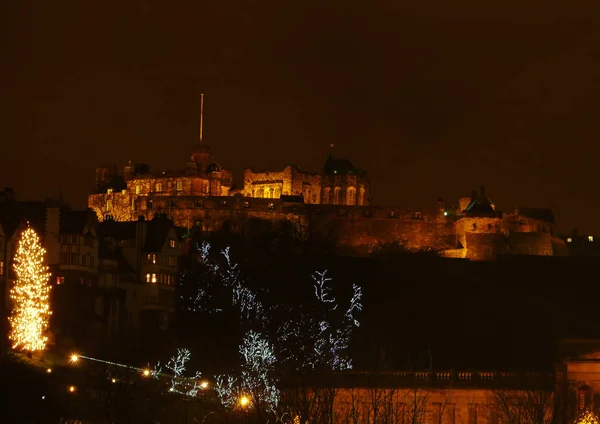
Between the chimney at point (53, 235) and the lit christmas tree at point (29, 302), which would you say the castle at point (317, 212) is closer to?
the chimney at point (53, 235)

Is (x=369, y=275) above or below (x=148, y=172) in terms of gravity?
below

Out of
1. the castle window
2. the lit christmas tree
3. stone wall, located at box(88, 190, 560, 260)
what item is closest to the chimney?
the lit christmas tree

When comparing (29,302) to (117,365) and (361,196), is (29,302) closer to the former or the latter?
(117,365)

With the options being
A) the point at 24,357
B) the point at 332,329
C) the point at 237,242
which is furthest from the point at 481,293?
the point at 24,357

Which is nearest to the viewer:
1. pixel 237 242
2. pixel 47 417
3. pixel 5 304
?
pixel 47 417

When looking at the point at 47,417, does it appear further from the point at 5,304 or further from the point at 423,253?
the point at 423,253

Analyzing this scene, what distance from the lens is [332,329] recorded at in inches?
3590

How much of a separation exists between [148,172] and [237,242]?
32.8 metres

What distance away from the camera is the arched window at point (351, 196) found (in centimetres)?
14725

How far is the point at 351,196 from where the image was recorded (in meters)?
148

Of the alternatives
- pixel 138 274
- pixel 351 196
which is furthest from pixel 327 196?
pixel 138 274

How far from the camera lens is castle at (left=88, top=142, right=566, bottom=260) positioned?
132 m

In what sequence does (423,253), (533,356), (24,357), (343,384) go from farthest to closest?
1. (423,253)
2. (533,356)
3. (24,357)
4. (343,384)

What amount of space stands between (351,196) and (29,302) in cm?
7834
